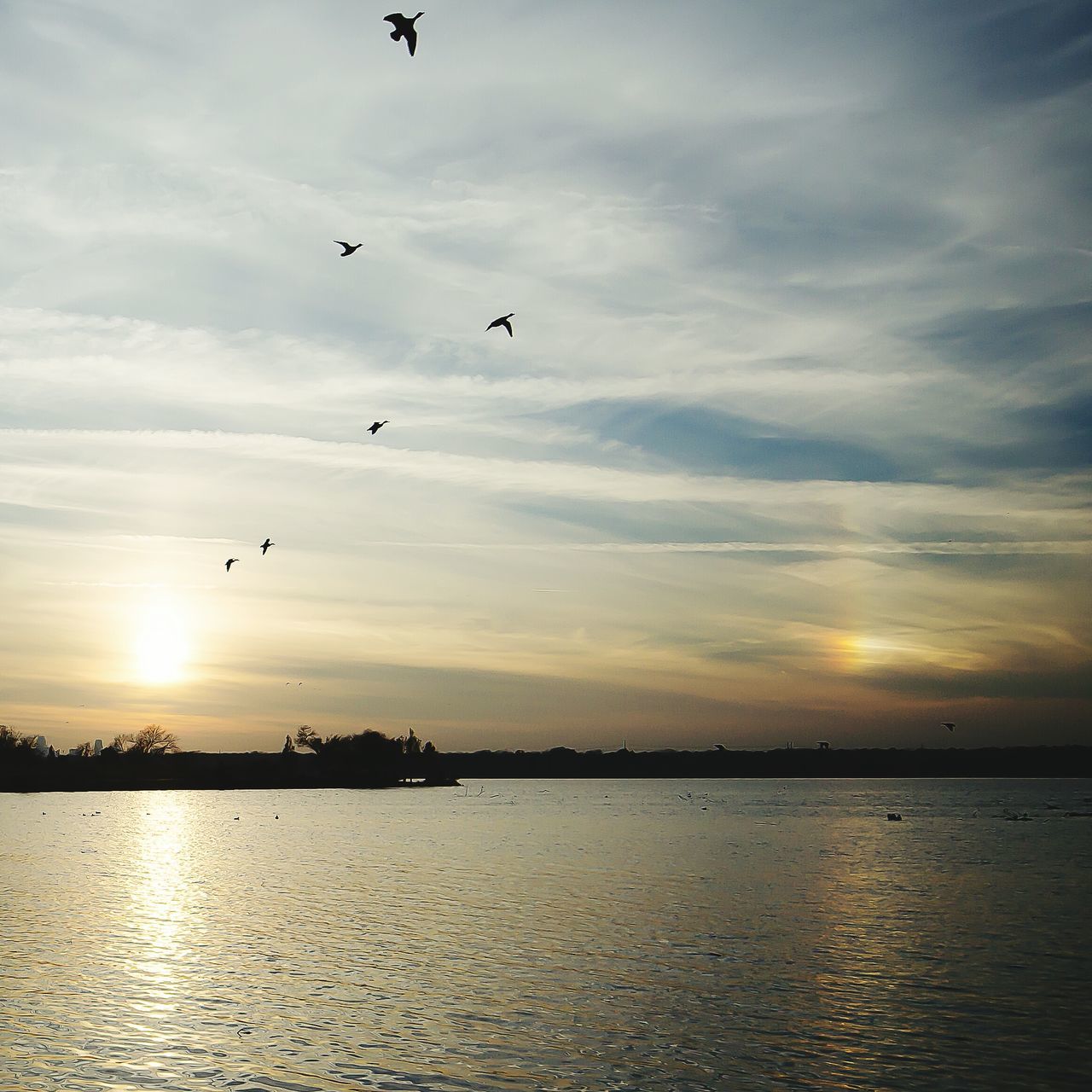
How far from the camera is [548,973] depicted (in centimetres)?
3744

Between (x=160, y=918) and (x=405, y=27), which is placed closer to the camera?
(x=405, y=27)

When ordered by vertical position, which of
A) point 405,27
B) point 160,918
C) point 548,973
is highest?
point 405,27

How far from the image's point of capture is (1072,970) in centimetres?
3847

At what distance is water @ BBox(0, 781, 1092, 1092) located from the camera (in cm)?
2619

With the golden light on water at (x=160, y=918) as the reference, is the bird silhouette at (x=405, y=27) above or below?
above

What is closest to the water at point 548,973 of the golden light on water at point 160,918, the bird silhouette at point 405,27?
the golden light on water at point 160,918

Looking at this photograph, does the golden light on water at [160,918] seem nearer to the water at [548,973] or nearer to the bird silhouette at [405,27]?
the water at [548,973]

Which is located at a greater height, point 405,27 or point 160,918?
point 405,27

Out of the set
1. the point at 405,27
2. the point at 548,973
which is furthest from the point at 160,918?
the point at 405,27

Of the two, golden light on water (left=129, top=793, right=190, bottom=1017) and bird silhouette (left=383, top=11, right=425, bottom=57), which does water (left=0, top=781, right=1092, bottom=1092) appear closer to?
golden light on water (left=129, top=793, right=190, bottom=1017)

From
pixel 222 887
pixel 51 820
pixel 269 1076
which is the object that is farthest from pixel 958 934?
pixel 51 820

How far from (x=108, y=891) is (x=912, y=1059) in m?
54.0

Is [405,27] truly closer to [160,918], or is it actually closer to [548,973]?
[548,973]

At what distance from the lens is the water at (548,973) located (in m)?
26.2
